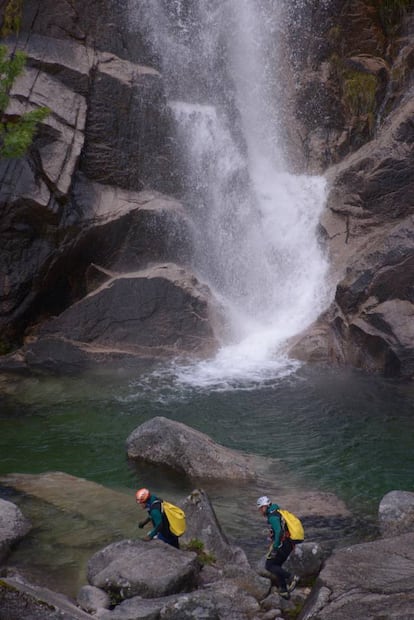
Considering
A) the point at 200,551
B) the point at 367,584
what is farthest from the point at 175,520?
the point at 367,584

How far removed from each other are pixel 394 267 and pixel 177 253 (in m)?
9.32

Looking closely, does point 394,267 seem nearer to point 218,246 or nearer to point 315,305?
point 315,305

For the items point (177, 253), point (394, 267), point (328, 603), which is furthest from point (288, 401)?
point (328, 603)

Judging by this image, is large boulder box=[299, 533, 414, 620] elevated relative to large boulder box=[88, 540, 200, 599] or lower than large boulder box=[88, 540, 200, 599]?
elevated

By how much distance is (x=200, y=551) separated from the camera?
11445 millimetres

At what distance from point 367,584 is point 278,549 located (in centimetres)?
155

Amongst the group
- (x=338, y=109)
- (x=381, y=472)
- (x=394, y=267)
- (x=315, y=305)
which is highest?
(x=338, y=109)

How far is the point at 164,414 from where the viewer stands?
19.8m

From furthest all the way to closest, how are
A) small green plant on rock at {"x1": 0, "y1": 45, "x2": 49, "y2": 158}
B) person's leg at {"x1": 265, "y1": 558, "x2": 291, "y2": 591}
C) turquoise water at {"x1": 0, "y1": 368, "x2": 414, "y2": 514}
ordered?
1. small green plant on rock at {"x1": 0, "y1": 45, "x2": 49, "y2": 158}
2. turquoise water at {"x1": 0, "y1": 368, "x2": 414, "y2": 514}
3. person's leg at {"x1": 265, "y1": 558, "x2": 291, "y2": 591}

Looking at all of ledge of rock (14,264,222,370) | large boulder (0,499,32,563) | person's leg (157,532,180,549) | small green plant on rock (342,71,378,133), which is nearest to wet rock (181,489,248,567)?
person's leg (157,532,180,549)

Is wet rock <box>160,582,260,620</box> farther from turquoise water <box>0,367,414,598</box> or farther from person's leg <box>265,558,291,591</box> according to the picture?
turquoise water <box>0,367,414,598</box>

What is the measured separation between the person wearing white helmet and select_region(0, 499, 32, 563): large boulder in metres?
4.74

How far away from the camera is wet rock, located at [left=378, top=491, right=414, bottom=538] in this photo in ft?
39.5

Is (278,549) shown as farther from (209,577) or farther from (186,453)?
(186,453)
